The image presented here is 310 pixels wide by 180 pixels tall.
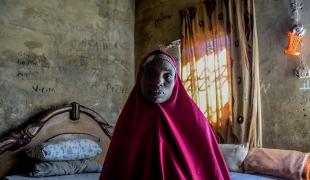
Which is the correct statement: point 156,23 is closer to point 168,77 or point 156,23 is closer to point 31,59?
point 31,59

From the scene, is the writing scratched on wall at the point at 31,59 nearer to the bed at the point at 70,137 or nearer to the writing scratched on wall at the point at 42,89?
the writing scratched on wall at the point at 42,89

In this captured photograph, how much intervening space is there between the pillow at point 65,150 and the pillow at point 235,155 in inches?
52.0

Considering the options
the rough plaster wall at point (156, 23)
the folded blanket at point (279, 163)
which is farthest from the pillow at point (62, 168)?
the rough plaster wall at point (156, 23)

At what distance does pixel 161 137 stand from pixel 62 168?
6.72ft

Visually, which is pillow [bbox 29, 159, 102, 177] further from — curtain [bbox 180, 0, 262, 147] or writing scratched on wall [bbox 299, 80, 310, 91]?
Answer: writing scratched on wall [bbox 299, 80, 310, 91]

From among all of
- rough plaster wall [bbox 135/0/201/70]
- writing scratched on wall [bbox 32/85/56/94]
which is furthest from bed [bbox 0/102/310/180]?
rough plaster wall [bbox 135/0/201/70]

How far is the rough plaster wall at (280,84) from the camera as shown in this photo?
8.86ft

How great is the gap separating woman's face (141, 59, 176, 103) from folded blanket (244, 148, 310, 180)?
1.61 meters

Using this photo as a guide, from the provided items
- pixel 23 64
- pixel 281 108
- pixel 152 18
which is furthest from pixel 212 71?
pixel 23 64

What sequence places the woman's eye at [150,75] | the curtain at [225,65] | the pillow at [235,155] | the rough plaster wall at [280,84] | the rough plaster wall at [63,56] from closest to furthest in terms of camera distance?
the woman's eye at [150,75] < the pillow at [235,155] < the rough plaster wall at [280,84] < the curtain at [225,65] < the rough plaster wall at [63,56]

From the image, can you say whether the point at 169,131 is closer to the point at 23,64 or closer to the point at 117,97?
the point at 23,64

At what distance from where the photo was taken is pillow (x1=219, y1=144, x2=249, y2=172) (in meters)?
2.59

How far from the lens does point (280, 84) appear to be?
9.36 ft

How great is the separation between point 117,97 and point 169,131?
3075 millimetres
